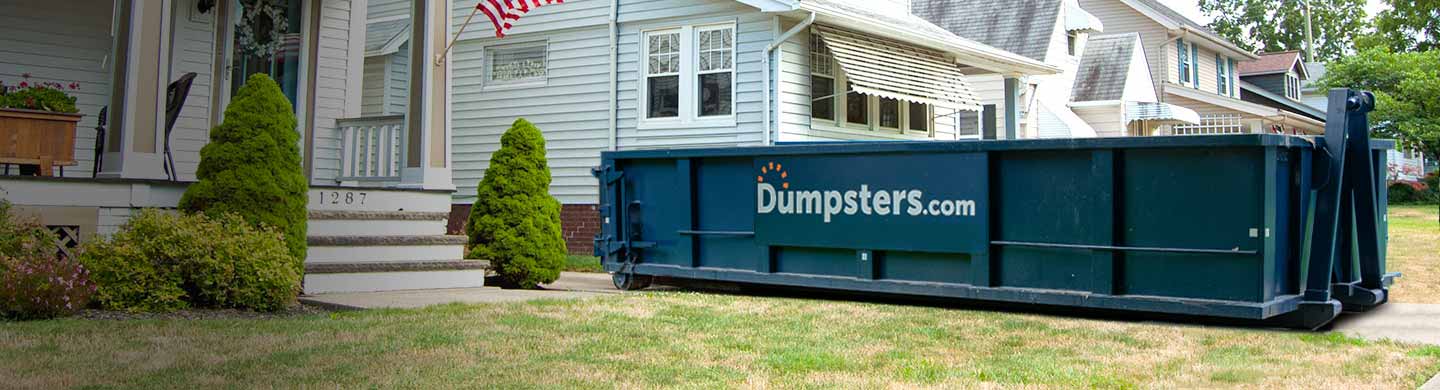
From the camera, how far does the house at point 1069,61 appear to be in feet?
87.5

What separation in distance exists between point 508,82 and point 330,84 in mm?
4755

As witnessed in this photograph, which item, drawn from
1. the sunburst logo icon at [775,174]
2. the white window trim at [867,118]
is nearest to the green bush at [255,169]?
the sunburst logo icon at [775,174]

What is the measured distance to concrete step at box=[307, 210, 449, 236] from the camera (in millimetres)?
9477

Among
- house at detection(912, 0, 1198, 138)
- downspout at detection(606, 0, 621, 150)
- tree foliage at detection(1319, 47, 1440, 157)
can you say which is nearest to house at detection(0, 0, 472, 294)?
downspout at detection(606, 0, 621, 150)

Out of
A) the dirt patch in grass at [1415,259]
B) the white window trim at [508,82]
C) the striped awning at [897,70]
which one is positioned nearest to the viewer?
the dirt patch in grass at [1415,259]

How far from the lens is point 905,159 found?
8.93 meters

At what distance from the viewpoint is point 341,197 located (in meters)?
9.61

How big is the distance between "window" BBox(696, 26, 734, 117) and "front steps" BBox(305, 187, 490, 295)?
5.55 meters

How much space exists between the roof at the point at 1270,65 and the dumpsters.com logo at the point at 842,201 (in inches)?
1487

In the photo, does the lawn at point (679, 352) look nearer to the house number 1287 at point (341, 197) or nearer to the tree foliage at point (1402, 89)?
the house number 1287 at point (341, 197)

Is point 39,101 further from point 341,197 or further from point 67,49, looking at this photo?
point 67,49

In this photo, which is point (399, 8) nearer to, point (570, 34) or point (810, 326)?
point (570, 34)

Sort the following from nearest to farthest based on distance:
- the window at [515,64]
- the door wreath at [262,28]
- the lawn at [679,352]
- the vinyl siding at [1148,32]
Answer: the lawn at [679,352], the door wreath at [262,28], the window at [515,64], the vinyl siding at [1148,32]

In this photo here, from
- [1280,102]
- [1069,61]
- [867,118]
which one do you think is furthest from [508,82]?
[1280,102]
